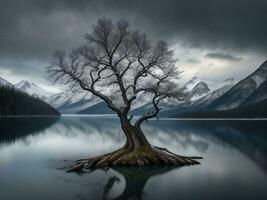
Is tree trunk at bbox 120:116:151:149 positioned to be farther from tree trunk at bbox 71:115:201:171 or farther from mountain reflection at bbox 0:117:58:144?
mountain reflection at bbox 0:117:58:144

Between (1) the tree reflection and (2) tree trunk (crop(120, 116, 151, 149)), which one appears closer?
(1) the tree reflection

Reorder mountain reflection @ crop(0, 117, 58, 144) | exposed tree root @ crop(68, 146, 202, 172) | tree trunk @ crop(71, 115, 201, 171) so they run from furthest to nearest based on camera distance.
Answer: mountain reflection @ crop(0, 117, 58, 144)
tree trunk @ crop(71, 115, 201, 171)
exposed tree root @ crop(68, 146, 202, 172)

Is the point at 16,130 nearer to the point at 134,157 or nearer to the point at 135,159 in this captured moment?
the point at 134,157

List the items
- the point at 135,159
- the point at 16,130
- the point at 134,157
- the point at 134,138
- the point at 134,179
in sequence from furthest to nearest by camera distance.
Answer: the point at 16,130 → the point at 134,138 → the point at 134,157 → the point at 135,159 → the point at 134,179

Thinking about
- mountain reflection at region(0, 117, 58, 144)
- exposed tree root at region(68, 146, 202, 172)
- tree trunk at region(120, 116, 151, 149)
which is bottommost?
exposed tree root at region(68, 146, 202, 172)

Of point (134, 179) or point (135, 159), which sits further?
point (135, 159)

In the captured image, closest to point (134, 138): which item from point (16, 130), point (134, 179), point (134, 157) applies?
point (134, 157)

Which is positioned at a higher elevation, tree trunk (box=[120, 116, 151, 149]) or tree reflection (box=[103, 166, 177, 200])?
tree trunk (box=[120, 116, 151, 149])

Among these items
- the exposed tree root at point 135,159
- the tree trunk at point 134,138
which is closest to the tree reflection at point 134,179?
the exposed tree root at point 135,159

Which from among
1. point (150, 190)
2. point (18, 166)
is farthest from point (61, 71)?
point (150, 190)

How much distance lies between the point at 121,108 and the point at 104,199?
16.2 metres

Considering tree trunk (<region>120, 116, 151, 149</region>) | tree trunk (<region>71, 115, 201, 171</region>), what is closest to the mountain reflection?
tree trunk (<region>71, 115, 201, 171</region>)

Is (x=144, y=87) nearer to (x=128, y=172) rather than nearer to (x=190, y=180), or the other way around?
(x=128, y=172)

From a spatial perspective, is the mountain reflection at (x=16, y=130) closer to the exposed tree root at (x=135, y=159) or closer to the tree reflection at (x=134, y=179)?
the exposed tree root at (x=135, y=159)
